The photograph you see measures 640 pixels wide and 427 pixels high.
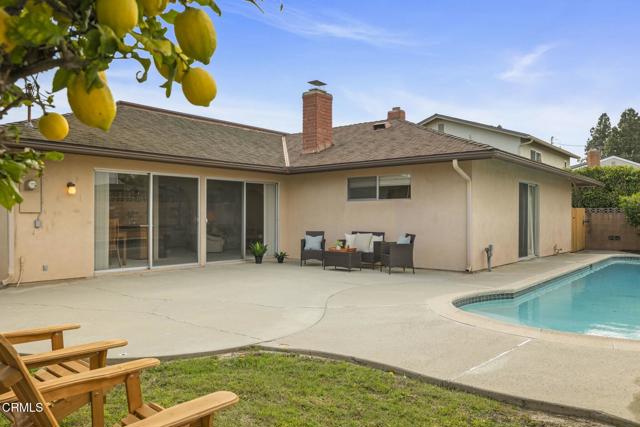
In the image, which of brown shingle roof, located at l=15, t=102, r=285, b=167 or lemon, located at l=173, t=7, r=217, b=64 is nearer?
lemon, located at l=173, t=7, r=217, b=64

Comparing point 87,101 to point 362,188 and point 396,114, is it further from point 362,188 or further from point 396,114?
point 396,114

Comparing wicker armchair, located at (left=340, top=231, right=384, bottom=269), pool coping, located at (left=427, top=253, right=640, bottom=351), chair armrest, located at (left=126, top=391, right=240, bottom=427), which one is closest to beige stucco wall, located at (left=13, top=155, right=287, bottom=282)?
wicker armchair, located at (left=340, top=231, right=384, bottom=269)

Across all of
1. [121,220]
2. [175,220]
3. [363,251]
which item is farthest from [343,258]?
[121,220]

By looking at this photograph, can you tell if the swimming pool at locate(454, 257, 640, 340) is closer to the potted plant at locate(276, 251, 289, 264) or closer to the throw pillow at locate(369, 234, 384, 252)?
the throw pillow at locate(369, 234, 384, 252)

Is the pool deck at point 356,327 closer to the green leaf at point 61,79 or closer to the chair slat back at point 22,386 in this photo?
the chair slat back at point 22,386

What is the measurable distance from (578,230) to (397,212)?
9.91 meters

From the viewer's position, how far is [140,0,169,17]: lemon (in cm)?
74

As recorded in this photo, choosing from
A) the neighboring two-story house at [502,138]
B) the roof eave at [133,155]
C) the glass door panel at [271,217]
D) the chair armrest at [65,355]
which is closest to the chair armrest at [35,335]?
the chair armrest at [65,355]

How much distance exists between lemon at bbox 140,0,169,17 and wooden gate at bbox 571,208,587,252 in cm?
1964

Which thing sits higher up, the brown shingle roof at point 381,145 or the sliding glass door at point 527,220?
the brown shingle roof at point 381,145

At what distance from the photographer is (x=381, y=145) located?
13367 mm

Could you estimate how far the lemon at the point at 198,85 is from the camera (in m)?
0.82

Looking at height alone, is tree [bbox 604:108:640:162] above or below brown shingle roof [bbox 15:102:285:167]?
above

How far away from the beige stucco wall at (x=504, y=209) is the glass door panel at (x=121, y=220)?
7.58 m
